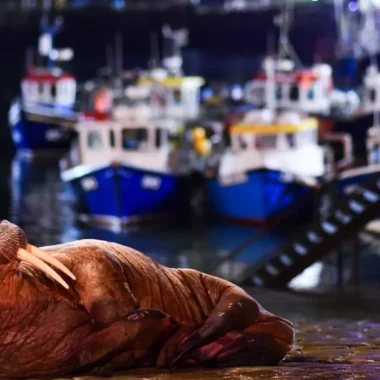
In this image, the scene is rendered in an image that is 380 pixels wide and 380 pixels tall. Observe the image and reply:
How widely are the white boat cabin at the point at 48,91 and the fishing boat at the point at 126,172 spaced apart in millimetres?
20403

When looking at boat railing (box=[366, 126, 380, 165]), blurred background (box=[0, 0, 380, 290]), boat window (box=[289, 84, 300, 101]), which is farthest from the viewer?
boat window (box=[289, 84, 300, 101])

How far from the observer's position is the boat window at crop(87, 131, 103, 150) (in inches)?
1241

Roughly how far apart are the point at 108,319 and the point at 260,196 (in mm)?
23919

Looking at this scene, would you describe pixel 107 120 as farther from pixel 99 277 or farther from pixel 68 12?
pixel 68 12

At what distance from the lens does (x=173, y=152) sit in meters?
32.0

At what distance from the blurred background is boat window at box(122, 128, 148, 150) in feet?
0.14

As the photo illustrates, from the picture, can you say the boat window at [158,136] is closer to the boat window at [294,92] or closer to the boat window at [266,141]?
the boat window at [266,141]

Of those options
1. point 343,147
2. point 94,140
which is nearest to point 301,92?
point 343,147

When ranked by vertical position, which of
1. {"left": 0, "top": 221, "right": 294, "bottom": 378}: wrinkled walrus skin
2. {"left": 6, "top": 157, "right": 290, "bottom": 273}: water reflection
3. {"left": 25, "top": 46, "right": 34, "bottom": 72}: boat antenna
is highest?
{"left": 0, "top": 221, "right": 294, "bottom": 378}: wrinkled walrus skin

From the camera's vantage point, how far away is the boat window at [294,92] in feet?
142

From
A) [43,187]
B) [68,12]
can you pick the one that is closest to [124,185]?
[43,187]

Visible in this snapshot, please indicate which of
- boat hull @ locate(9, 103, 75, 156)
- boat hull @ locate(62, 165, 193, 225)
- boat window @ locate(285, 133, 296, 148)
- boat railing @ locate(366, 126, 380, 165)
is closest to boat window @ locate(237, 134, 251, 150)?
boat window @ locate(285, 133, 296, 148)

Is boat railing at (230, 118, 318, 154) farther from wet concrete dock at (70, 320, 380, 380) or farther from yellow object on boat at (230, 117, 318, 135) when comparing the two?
wet concrete dock at (70, 320, 380, 380)

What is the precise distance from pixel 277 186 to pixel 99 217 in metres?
5.23
